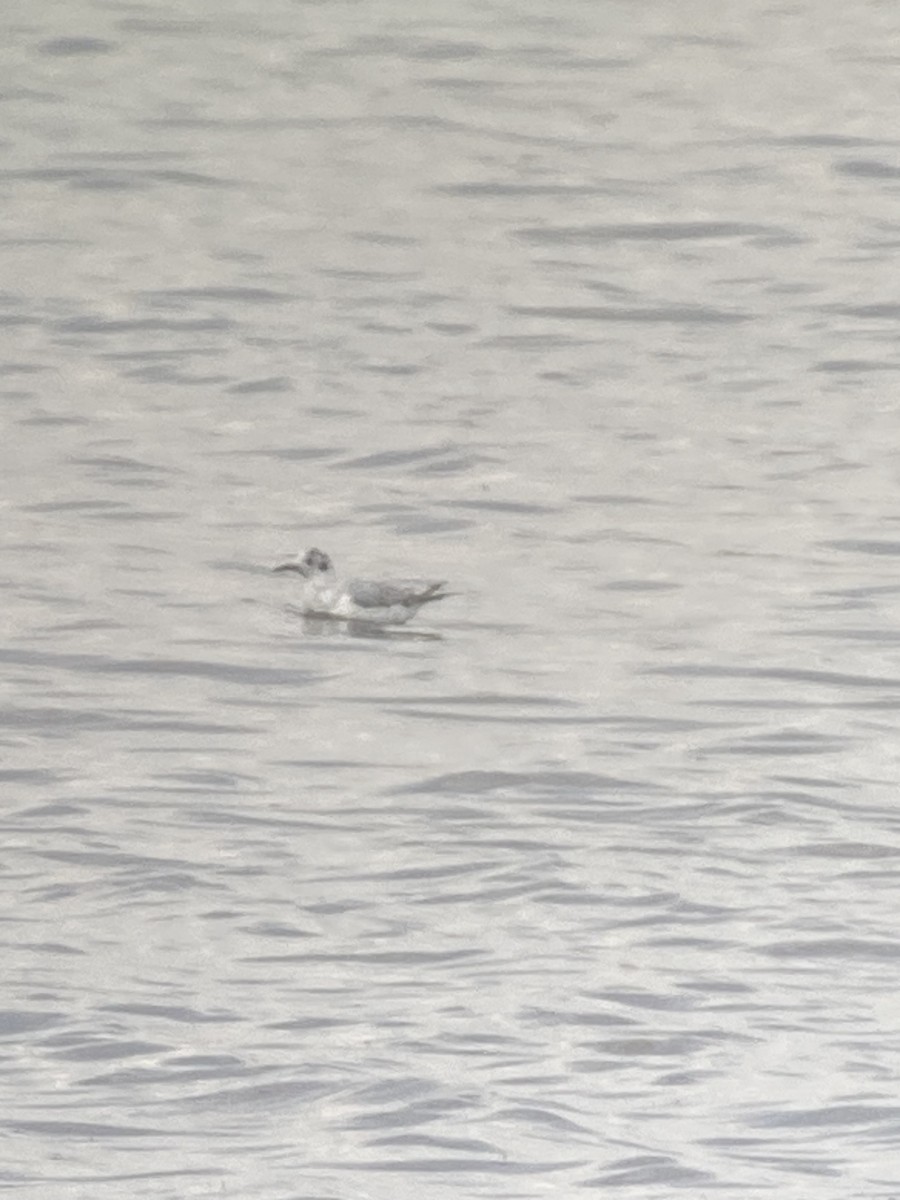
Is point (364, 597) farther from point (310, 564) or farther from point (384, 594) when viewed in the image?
point (310, 564)

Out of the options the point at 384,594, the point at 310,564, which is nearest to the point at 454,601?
the point at 384,594

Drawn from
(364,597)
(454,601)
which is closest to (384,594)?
(364,597)

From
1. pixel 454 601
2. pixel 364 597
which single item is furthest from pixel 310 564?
pixel 454 601

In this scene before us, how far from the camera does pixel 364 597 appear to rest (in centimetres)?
632

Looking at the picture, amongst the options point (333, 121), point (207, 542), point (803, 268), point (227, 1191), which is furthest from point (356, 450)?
point (227, 1191)

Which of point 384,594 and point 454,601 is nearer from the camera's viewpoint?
point 384,594

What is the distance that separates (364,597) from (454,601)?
22 cm

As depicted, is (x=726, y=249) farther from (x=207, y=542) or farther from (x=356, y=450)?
(x=207, y=542)

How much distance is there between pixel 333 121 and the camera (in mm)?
9703

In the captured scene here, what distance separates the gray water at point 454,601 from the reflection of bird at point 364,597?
0.07 metres

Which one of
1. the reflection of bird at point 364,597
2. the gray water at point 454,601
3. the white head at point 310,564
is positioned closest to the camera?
the gray water at point 454,601

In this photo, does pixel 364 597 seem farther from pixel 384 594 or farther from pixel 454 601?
pixel 454 601

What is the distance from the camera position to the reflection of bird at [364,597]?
6.24 metres

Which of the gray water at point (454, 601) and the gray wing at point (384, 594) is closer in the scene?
the gray water at point (454, 601)
